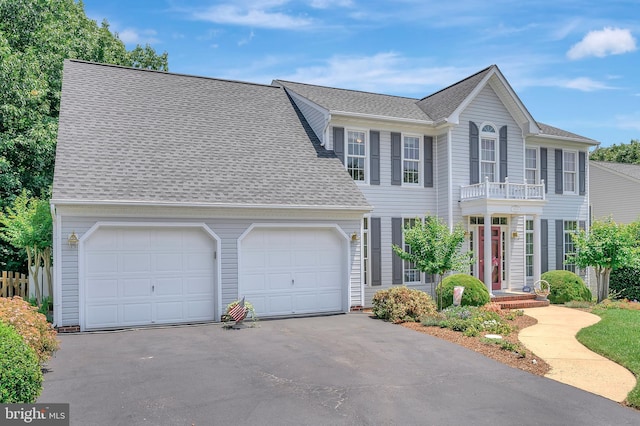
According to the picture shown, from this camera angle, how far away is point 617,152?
4972cm

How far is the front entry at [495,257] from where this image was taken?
18.0 meters

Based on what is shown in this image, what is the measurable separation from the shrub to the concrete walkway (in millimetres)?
8622

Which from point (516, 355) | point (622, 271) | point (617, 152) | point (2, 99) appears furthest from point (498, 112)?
point (617, 152)

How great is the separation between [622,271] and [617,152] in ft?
126

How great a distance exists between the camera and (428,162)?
17531 millimetres

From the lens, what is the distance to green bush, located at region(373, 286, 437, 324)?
1275 cm

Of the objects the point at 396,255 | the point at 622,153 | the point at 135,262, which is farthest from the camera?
the point at 622,153

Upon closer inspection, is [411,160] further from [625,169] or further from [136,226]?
[625,169]

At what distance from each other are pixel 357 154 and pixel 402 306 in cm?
610

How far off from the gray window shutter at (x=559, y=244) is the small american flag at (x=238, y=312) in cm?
1442

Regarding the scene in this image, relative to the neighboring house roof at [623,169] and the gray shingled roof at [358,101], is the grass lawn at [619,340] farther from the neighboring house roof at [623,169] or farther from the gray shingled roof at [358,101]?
the neighboring house roof at [623,169]

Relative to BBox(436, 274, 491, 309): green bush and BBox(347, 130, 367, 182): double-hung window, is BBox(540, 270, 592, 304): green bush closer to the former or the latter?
BBox(436, 274, 491, 309): green bush

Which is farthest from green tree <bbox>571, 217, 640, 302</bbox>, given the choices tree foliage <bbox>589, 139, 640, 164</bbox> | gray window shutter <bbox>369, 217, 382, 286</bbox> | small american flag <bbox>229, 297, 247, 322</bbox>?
tree foliage <bbox>589, 139, 640, 164</bbox>

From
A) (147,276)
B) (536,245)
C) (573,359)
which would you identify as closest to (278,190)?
(147,276)
